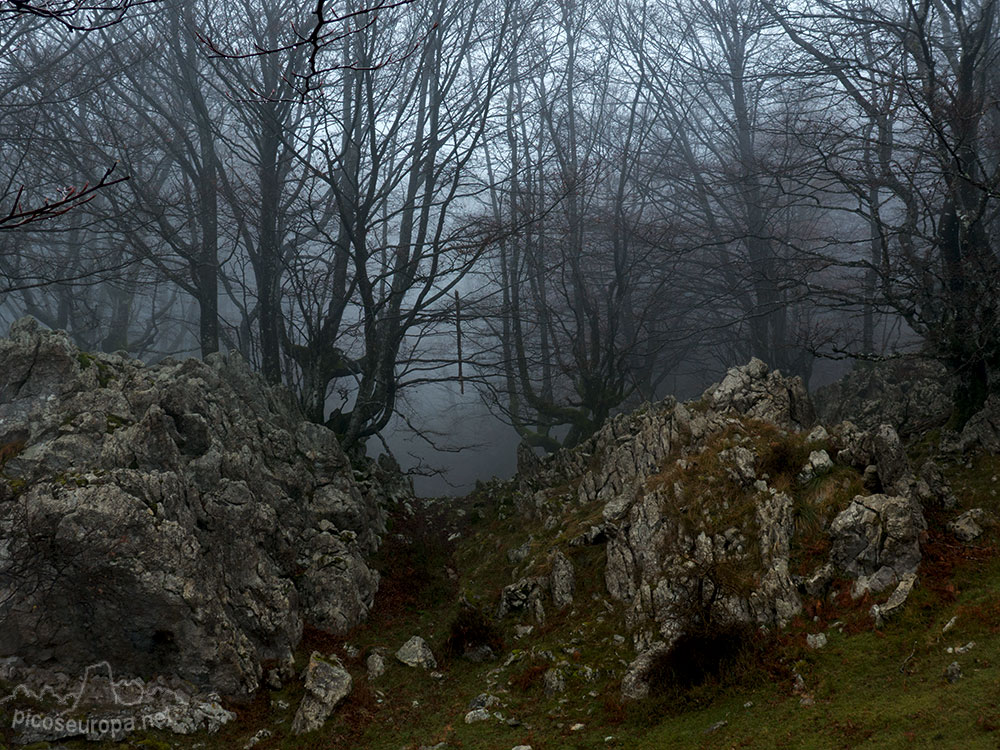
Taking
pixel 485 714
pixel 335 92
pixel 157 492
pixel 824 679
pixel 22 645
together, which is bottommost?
pixel 485 714

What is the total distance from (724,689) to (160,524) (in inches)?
239

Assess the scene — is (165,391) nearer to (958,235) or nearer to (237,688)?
(237,688)

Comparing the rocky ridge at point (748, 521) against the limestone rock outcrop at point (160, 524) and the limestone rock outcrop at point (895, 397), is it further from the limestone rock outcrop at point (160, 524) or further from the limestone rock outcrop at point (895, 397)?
the limestone rock outcrop at point (160, 524)

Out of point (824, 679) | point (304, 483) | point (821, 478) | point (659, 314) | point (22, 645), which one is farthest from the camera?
point (659, 314)

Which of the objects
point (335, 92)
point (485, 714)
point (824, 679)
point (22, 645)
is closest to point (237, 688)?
point (22, 645)

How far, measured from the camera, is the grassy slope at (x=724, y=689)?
15.8ft

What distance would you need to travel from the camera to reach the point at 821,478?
7.62m

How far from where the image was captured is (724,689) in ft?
19.5

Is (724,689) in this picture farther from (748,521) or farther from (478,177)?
(478,177)

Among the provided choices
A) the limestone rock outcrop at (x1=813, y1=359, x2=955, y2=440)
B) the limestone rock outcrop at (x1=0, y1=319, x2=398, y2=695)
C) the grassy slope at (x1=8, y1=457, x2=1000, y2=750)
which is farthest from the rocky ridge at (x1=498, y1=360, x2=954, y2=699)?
the limestone rock outcrop at (x1=0, y1=319, x2=398, y2=695)

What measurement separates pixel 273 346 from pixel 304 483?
470cm

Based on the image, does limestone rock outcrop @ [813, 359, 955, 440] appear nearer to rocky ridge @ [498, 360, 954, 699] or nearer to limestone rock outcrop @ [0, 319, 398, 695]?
rocky ridge @ [498, 360, 954, 699]

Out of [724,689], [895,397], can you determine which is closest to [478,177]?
[895,397]

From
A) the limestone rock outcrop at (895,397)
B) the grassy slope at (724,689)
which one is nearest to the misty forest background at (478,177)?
the limestone rock outcrop at (895,397)
